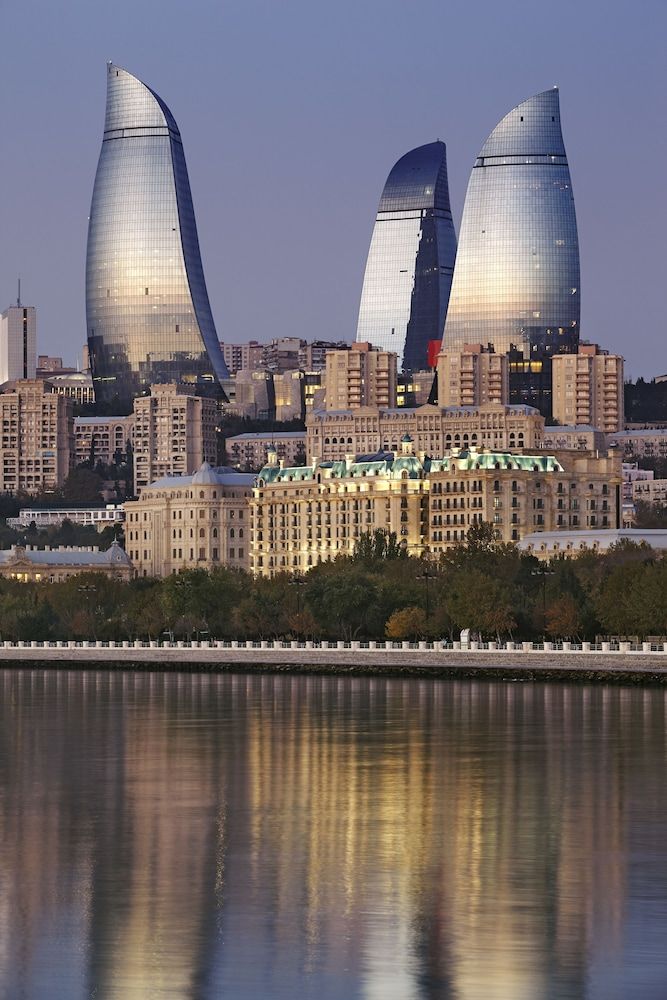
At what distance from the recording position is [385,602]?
474 ft

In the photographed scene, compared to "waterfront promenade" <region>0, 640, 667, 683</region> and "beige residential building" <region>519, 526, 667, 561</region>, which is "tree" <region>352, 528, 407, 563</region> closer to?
"beige residential building" <region>519, 526, 667, 561</region>

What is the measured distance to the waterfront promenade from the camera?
365 ft

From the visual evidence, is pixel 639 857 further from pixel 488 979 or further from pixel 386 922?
pixel 488 979

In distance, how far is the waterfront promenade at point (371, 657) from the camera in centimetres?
11112

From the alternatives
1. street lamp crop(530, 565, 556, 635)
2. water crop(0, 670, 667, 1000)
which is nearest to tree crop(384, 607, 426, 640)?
street lamp crop(530, 565, 556, 635)

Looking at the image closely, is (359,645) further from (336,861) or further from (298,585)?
(336,861)

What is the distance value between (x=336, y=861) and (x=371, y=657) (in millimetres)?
81695

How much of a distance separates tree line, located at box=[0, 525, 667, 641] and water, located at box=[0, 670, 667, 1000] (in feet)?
168

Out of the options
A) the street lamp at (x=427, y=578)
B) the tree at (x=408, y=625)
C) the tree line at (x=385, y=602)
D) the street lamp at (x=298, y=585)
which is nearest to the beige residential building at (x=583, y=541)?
the tree line at (x=385, y=602)

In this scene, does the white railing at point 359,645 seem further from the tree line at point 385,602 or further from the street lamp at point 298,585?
the street lamp at point 298,585

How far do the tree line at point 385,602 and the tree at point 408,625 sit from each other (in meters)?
0.06

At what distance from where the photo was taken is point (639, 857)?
43.3 meters

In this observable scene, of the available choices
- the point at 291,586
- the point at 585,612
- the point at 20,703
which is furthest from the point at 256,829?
the point at 291,586

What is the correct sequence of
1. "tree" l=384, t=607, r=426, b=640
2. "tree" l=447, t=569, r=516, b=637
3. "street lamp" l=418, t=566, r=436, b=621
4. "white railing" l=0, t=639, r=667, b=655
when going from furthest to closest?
1. "street lamp" l=418, t=566, r=436, b=621
2. "tree" l=384, t=607, r=426, b=640
3. "tree" l=447, t=569, r=516, b=637
4. "white railing" l=0, t=639, r=667, b=655
